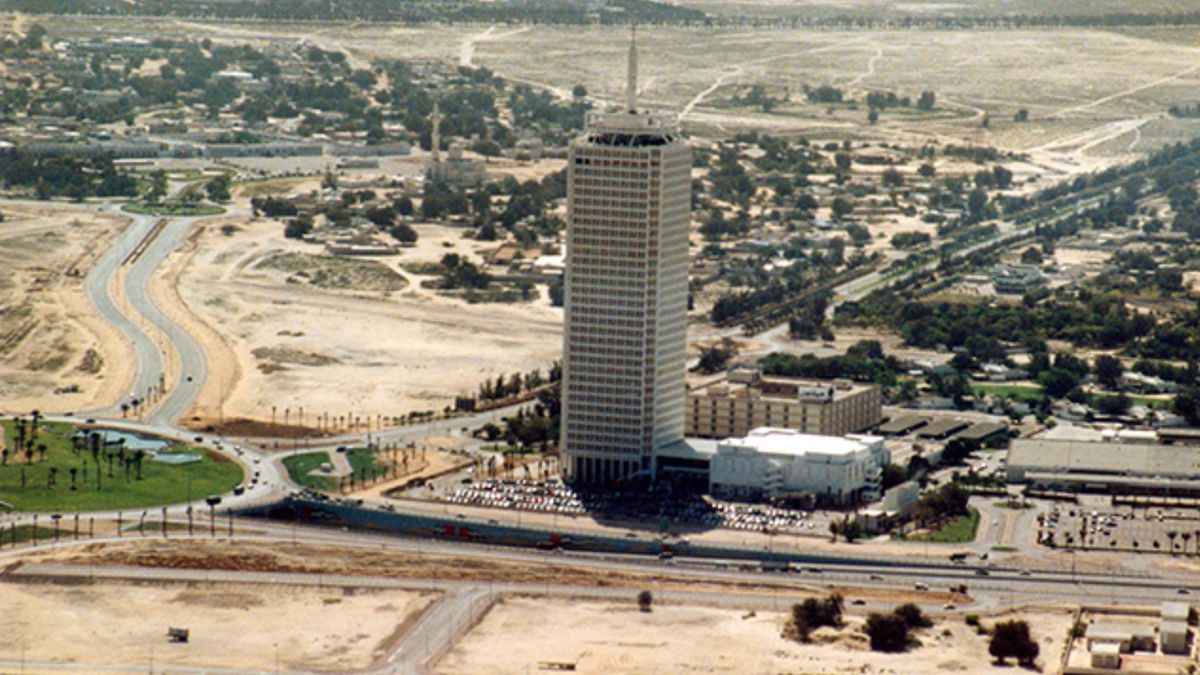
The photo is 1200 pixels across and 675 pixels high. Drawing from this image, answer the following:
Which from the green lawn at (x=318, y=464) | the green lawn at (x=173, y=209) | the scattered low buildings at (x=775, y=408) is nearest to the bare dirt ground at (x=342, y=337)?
the green lawn at (x=318, y=464)

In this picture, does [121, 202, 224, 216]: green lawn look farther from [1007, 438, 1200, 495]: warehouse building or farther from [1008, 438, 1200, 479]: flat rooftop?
[1007, 438, 1200, 495]: warehouse building

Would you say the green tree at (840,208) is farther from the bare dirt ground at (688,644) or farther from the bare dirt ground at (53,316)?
the bare dirt ground at (688,644)

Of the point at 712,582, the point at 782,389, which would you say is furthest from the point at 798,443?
the point at 712,582

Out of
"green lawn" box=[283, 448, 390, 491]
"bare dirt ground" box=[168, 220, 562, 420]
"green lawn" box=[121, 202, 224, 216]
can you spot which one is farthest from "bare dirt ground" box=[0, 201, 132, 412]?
"green lawn" box=[283, 448, 390, 491]

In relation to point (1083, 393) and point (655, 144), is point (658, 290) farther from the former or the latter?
point (1083, 393)

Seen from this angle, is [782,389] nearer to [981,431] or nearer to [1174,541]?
[981,431]
